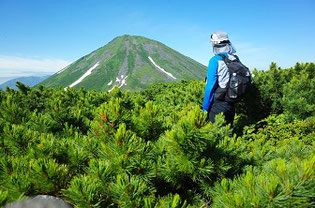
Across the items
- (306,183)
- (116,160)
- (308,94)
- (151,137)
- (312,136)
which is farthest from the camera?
(308,94)

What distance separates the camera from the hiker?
13.8 feet

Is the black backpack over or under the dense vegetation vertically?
over

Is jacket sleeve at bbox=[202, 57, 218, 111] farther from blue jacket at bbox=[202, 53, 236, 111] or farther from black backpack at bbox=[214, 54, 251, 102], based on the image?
black backpack at bbox=[214, 54, 251, 102]

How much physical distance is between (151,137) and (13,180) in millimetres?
1469

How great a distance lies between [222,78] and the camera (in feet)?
14.0

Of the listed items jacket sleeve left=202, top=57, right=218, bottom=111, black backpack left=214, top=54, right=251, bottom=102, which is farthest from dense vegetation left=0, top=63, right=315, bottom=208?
jacket sleeve left=202, top=57, right=218, bottom=111

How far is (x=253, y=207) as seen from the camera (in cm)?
124

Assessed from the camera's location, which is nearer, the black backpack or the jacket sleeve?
the black backpack

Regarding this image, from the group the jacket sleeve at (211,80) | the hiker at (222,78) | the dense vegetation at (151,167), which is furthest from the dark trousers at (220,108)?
the dense vegetation at (151,167)

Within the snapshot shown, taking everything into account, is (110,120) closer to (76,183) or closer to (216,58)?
(76,183)

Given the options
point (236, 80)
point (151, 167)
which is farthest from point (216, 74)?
point (151, 167)

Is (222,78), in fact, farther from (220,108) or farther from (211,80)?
(220,108)

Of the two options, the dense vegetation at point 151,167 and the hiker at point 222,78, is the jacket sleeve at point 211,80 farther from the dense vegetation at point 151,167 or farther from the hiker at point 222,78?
the dense vegetation at point 151,167

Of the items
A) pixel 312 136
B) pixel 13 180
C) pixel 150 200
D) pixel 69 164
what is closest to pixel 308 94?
pixel 312 136
